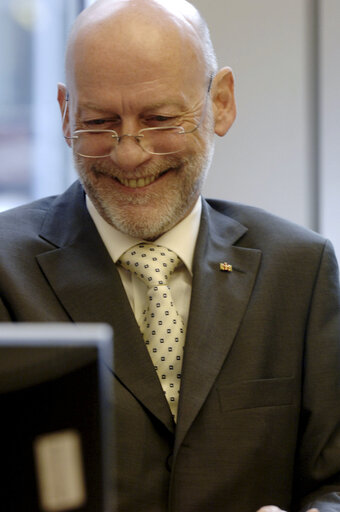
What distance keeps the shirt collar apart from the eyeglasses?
13 cm

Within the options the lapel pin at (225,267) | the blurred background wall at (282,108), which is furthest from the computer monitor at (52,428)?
the blurred background wall at (282,108)

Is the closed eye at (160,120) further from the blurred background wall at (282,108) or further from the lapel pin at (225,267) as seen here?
the blurred background wall at (282,108)

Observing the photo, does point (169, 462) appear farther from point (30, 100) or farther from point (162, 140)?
point (30, 100)

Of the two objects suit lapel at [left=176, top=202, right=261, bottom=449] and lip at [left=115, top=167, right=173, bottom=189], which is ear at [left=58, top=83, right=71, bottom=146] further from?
suit lapel at [left=176, top=202, right=261, bottom=449]

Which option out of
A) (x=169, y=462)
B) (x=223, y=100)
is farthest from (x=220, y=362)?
(x=223, y=100)

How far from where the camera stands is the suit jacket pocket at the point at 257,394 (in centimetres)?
148

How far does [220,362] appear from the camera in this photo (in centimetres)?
149

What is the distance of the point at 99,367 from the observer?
0.62m

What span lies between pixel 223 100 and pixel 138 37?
29cm

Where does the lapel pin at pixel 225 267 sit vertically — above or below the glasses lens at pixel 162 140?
below

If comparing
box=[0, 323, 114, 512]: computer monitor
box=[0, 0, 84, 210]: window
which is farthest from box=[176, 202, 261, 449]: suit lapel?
box=[0, 0, 84, 210]: window

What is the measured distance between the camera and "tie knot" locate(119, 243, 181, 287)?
1515mm

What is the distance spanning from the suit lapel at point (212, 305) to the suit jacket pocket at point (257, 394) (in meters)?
0.05

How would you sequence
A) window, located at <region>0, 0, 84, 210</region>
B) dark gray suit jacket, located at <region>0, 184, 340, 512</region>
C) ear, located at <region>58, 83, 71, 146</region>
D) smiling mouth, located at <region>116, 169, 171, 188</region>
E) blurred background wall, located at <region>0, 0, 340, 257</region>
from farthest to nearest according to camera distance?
window, located at <region>0, 0, 84, 210</region> < blurred background wall, located at <region>0, 0, 340, 257</region> < ear, located at <region>58, 83, 71, 146</region> < smiling mouth, located at <region>116, 169, 171, 188</region> < dark gray suit jacket, located at <region>0, 184, 340, 512</region>
